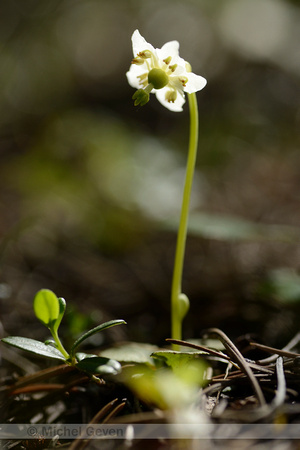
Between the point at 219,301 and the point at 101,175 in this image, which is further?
the point at 101,175

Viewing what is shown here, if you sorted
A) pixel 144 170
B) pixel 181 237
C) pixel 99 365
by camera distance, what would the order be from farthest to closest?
pixel 144 170, pixel 181 237, pixel 99 365

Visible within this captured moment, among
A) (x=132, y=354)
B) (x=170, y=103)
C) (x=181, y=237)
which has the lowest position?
(x=132, y=354)

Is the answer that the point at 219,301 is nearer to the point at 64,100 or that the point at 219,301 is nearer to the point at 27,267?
the point at 27,267

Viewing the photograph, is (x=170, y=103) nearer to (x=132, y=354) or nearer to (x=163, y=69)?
(x=163, y=69)

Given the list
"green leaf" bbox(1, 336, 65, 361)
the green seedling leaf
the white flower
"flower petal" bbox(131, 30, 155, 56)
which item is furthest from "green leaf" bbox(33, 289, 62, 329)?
"flower petal" bbox(131, 30, 155, 56)

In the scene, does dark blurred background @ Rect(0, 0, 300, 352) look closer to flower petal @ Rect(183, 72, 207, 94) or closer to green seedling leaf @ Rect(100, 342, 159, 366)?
green seedling leaf @ Rect(100, 342, 159, 366)

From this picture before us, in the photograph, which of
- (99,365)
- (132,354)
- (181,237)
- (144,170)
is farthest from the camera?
(144,170)

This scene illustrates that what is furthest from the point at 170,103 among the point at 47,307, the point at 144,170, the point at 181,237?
the point at 144,170

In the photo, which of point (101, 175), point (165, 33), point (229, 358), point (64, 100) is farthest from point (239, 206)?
point (165, 33)
